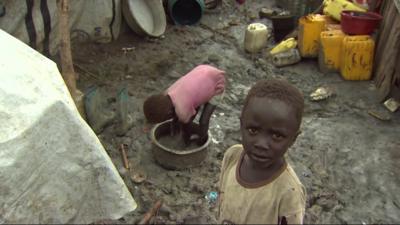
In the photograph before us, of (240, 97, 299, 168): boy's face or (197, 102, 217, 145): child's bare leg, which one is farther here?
(197, 102, 217, 145): child's bare leg

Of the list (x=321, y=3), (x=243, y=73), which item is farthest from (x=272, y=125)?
(x=321, y=3)

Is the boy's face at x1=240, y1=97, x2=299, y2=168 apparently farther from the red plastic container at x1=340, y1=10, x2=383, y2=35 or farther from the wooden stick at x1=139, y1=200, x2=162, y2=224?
the red plastic container at x1=340, y1=10, x2=383, y2=35

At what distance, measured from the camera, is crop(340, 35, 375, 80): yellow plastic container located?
6.00m

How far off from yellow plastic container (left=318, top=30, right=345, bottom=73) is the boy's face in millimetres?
4345

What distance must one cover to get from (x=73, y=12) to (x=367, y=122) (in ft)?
12.8

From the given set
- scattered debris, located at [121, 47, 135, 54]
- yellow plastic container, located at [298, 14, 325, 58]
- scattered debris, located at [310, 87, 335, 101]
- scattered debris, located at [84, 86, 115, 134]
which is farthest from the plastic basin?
scattered debris, located at [310, 87, 335, 101]

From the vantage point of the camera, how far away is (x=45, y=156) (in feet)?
9.68

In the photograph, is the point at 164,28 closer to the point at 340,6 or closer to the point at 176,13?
the point at 176,13

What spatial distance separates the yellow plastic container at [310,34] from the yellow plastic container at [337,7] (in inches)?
7.4

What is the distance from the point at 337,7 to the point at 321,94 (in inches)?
62.7

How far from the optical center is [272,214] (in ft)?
7.38

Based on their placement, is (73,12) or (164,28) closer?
(73,12)

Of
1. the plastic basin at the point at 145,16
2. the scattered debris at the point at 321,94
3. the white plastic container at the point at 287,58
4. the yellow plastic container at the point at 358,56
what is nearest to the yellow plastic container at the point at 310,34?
the white plastic container at the point at 287,58

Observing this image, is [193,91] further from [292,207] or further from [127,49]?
[127,49]
